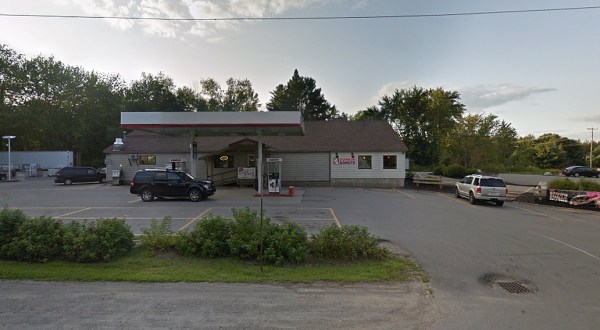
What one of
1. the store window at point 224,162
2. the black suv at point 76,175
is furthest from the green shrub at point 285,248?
the black suv at point 76,175

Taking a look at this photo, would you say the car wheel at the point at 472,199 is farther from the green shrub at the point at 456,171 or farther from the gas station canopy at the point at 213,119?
the green shrub at the point at 456,171

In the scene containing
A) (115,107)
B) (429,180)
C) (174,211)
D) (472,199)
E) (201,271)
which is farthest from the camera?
(115,107)

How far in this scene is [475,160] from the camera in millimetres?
36875

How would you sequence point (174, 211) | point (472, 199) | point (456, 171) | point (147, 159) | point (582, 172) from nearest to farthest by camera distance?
point (174, 211) < point (472, 199) < point (147, 159) < point (456, 171) < point (582, 172)

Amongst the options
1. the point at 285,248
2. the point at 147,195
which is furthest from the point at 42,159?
the point at 285,248

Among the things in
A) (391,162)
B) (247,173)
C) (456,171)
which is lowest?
(456,171)

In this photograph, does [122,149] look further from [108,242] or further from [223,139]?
[108,242]

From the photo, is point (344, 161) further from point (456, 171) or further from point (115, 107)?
point (115, 107)

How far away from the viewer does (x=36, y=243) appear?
6801mm

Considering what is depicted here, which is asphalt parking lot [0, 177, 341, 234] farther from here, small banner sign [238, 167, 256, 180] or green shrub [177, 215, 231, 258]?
small banner sign [238, 167, 256, 180]

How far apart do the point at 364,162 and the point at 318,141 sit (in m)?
4.78

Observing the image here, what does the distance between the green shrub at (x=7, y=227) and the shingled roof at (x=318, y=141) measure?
21.6m

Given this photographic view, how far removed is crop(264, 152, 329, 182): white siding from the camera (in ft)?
96.0

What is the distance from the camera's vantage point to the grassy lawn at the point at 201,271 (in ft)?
20.0
